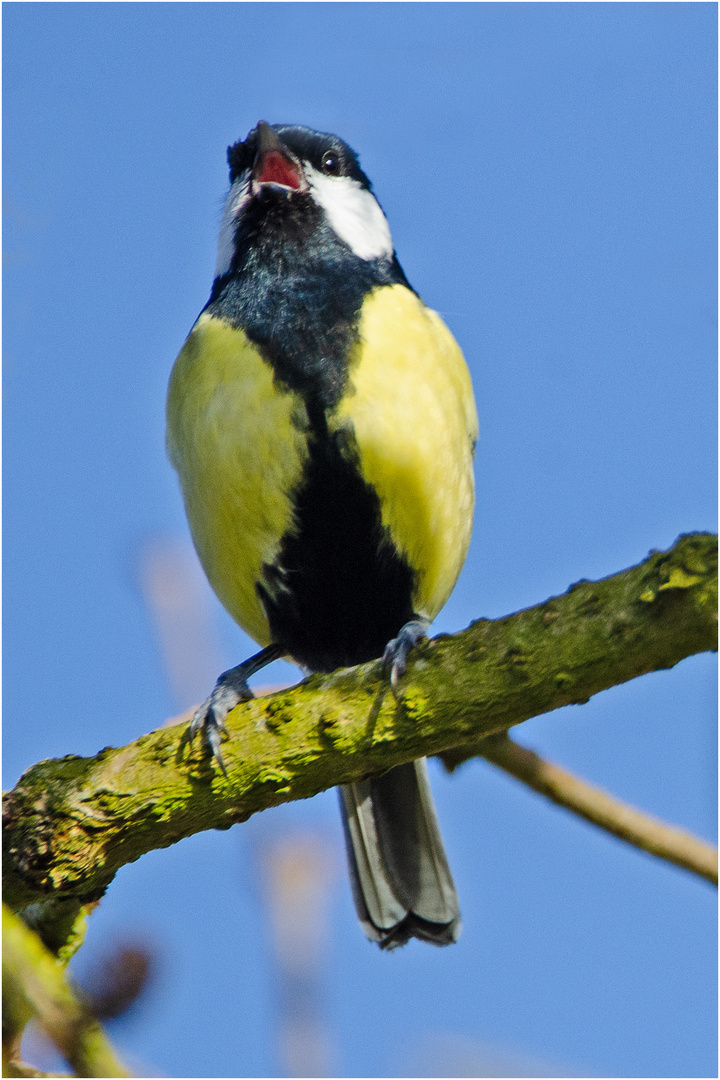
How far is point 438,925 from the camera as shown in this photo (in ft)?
10.1

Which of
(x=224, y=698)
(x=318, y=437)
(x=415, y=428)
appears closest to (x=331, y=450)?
(x=318, y=437)

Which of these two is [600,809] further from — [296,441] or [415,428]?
[296,441]

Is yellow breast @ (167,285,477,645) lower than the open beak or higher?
lower

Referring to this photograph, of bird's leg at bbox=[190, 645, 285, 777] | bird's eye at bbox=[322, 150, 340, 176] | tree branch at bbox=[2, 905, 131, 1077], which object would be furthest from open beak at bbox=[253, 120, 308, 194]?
tree branch at bbox=[2, 905, 131, 1077]

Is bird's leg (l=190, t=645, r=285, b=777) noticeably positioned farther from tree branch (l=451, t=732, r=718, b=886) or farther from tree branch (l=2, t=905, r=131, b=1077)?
tree branch (l=2, t=905, r=131, b=1077)

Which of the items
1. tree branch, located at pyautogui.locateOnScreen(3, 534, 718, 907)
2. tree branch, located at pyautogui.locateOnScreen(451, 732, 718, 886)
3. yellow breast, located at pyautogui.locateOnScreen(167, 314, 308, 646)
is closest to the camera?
Answer: tree branch, located at pyautogui.locateOnScreen(3, 534, 718, 907)

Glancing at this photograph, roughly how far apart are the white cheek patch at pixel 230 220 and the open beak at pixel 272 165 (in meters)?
0.09

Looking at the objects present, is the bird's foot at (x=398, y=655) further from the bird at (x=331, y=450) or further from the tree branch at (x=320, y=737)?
the bird at (x=331, y=450)

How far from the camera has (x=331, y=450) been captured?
276 centimetres

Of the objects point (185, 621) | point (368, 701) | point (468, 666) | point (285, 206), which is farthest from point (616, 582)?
point (185, 621)

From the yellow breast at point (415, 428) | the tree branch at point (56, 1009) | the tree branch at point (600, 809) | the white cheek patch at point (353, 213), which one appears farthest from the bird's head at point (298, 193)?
the tree branch at point (56, 1009)

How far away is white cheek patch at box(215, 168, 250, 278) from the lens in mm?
3232

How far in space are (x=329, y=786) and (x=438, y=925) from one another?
1.12 metres

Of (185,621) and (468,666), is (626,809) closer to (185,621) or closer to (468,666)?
(468,666)
